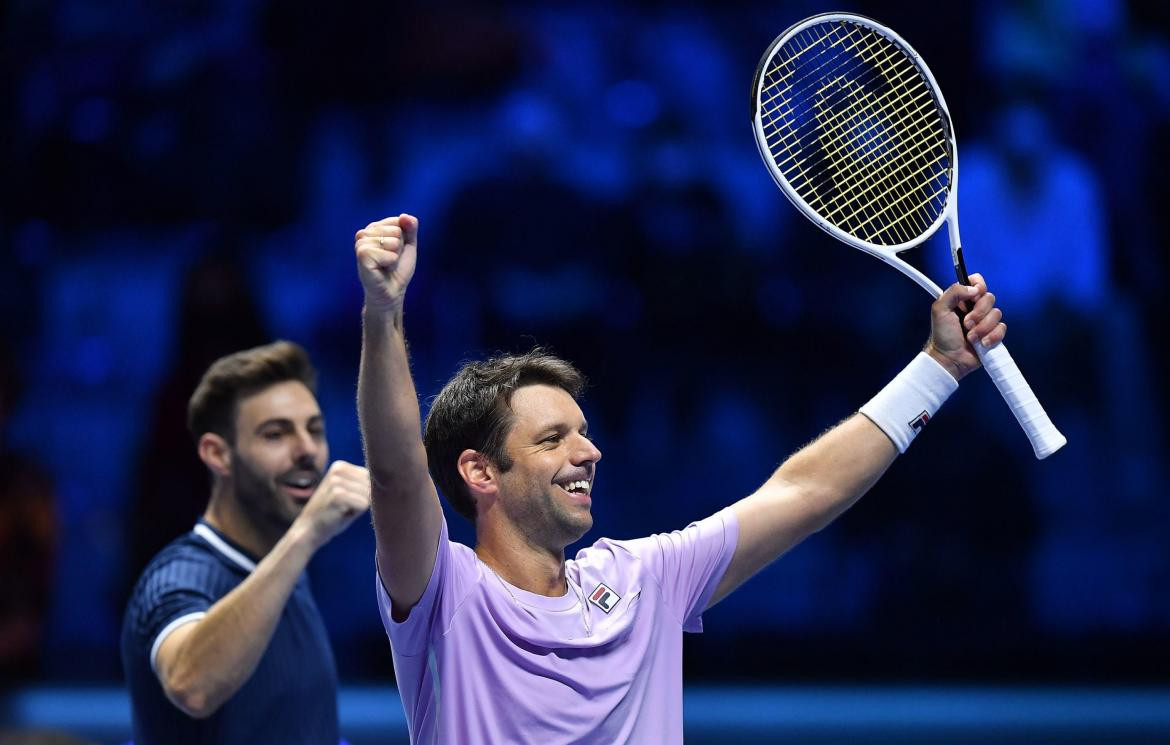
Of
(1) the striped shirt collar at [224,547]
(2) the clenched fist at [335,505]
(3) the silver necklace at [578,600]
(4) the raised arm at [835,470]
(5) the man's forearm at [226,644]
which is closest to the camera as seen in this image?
(3) the silver necklace at [578,600]

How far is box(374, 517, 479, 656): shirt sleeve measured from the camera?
2.47 meters

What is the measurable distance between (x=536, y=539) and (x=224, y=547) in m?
1.11

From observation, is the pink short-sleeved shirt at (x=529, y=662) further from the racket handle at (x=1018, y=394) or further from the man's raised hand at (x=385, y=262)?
the racket handle at (x=1018, y=394)

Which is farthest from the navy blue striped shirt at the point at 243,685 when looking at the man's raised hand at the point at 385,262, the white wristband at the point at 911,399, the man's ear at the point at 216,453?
the white wristband at the point at 911,399

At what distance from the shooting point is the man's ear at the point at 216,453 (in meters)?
3.63

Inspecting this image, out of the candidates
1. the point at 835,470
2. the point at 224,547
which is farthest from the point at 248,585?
the point at 835,470

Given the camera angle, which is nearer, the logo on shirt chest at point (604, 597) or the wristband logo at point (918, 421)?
the logo on shirt chest at point (604, 597)

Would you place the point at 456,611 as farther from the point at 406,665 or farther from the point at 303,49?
the point at 303,49

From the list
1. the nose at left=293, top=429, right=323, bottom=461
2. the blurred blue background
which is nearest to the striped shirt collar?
the nose at left=293, top=429, right=323, bottom=461

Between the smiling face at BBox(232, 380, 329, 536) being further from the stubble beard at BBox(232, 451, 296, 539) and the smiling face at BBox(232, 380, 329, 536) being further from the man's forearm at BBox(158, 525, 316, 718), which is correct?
the man's forearm at BBox(158, 525, 316, 718)

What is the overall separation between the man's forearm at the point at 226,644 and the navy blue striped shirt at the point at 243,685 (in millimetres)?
119

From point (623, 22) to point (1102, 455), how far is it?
3.61m

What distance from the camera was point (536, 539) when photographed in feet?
8.84

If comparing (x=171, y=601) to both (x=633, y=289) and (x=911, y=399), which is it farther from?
(x=633, y=289)
